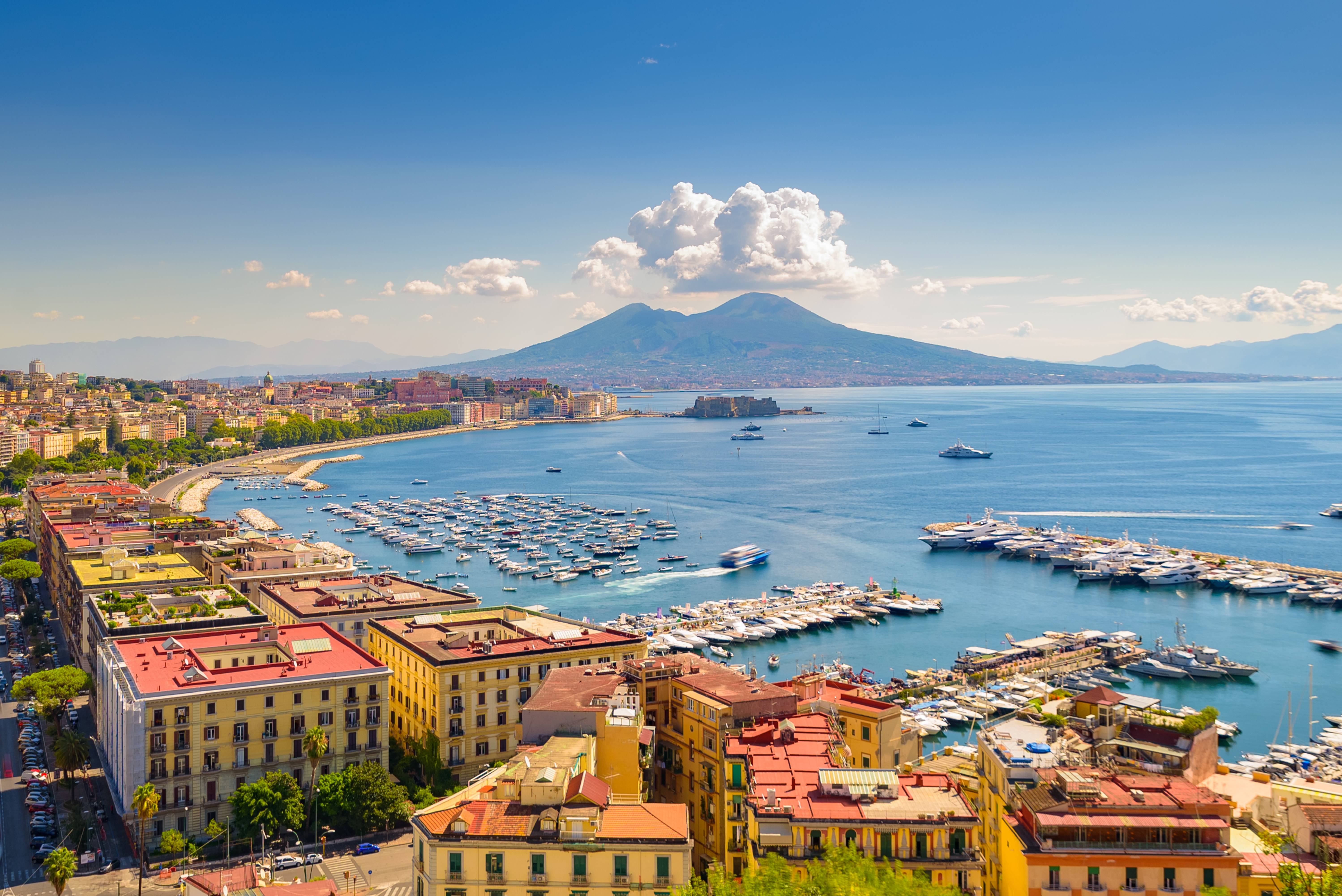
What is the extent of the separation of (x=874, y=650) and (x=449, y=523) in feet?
120

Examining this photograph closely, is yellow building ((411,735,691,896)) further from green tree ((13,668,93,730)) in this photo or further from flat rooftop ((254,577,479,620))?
flat rooftop ((254,577,479,620))

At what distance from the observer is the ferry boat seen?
174 feet

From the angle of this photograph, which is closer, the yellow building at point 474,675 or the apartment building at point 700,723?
the apartment building at point 700,723

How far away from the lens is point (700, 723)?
17.5 metres

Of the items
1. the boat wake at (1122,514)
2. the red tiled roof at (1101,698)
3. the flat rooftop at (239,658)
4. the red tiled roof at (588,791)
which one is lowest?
the boat wake at (1122,514)

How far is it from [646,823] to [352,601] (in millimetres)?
17341

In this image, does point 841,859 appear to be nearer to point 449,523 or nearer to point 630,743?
point 630,743

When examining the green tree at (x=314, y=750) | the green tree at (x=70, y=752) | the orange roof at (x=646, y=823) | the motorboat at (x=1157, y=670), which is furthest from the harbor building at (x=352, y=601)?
the motorboat at (x=1157, y=670)

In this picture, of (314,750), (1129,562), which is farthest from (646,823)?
(1129,562)

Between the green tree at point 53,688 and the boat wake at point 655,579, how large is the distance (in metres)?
25.5

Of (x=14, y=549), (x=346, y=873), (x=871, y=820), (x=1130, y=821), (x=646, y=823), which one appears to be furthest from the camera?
(x=14, y=549)

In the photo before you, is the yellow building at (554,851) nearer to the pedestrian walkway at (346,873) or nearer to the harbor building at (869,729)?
the pedestrian walkway at (346,873)

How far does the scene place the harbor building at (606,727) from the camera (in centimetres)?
1532

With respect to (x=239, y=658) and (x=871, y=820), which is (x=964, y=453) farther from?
(x=871, y=820)
